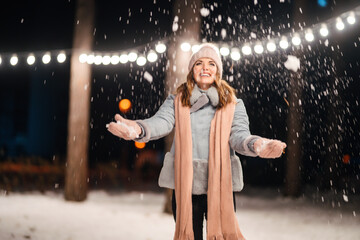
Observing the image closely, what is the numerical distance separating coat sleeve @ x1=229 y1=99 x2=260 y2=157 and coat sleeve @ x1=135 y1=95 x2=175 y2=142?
0.47 metres

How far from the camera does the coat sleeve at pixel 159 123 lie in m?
2.57

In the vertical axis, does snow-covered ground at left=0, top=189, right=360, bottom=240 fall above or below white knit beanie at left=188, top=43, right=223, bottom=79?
below

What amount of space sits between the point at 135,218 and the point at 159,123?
378cm

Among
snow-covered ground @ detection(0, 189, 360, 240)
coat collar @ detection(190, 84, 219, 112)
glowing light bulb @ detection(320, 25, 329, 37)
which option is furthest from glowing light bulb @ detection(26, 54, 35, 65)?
coat collar @ detection(190, 84, 219, 112)

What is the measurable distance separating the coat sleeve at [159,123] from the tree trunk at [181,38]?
345 centimetres

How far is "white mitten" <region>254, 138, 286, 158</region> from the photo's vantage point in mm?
2250

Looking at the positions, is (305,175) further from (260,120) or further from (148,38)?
(148,38)

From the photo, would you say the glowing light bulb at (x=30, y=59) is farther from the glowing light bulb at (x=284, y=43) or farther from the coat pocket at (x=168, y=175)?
the coat pocket at (x=168, y=175)

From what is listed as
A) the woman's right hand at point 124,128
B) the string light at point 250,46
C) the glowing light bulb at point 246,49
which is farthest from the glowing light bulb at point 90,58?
the woman's right hand at point 124,128

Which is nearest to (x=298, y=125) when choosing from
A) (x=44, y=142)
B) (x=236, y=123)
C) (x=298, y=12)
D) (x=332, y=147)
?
(x=332, y=147)

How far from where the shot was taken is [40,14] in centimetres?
879

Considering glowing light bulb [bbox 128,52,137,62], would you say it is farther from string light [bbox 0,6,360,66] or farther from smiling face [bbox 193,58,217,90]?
smiling face [bbox 193,58,217,90]

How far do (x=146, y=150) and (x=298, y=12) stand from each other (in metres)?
11.7

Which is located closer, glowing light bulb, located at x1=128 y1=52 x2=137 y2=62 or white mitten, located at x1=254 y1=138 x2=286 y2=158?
white mitten, located at x1=254 y1=138 x2=286 y2=158
